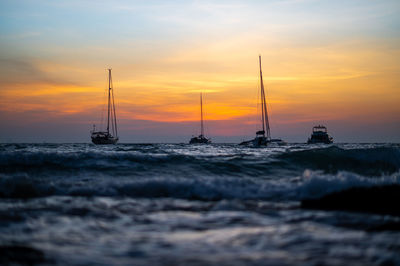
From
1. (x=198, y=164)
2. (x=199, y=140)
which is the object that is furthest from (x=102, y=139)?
(x=198, y=164)

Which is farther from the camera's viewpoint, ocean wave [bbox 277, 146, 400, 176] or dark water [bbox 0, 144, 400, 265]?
ocean wave [bbox 277, 146, 400, 176]

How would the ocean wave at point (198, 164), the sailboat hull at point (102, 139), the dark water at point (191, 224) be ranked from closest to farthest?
1. the dark water at point (191, 224)
2. the ocean wave at point (198, 164)
3. the sailboat hull at point (102, 139)

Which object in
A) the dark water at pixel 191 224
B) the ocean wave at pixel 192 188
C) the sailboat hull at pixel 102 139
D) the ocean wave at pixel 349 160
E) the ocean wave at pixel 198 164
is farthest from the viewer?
the sailboat hull at pixel 102 139

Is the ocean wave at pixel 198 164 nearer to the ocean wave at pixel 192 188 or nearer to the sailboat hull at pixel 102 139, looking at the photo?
the ocean wave at pixel 192 188

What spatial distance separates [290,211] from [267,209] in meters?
0.45

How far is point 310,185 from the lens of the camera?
9.48 metres

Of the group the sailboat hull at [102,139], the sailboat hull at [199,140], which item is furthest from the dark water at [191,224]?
the sailboat hull at [199,140]

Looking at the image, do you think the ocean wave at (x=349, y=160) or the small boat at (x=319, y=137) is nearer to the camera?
the ocean wave at (x=349, y=160)

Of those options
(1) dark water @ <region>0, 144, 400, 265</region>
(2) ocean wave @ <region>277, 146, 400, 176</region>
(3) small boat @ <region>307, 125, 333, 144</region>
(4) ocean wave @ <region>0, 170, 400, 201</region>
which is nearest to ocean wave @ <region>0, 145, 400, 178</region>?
(2) ocean wave @ <region>277, 146, 400, 176</region>

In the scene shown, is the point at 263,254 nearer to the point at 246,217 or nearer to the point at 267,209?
the point at 246,217

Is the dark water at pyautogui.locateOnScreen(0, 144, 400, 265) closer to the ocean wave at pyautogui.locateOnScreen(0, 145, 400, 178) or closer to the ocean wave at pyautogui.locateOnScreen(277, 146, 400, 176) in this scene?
the ocean wave at pyautogui.locateOnScreen(0, 145, 400, 178)

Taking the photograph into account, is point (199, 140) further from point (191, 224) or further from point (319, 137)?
point (191, 224)

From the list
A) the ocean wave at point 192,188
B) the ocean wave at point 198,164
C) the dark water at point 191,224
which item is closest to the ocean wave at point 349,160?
the ocean wave at point 198,164

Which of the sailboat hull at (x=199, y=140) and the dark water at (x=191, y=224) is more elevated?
the sailboat hull at (x=199, y=140)
